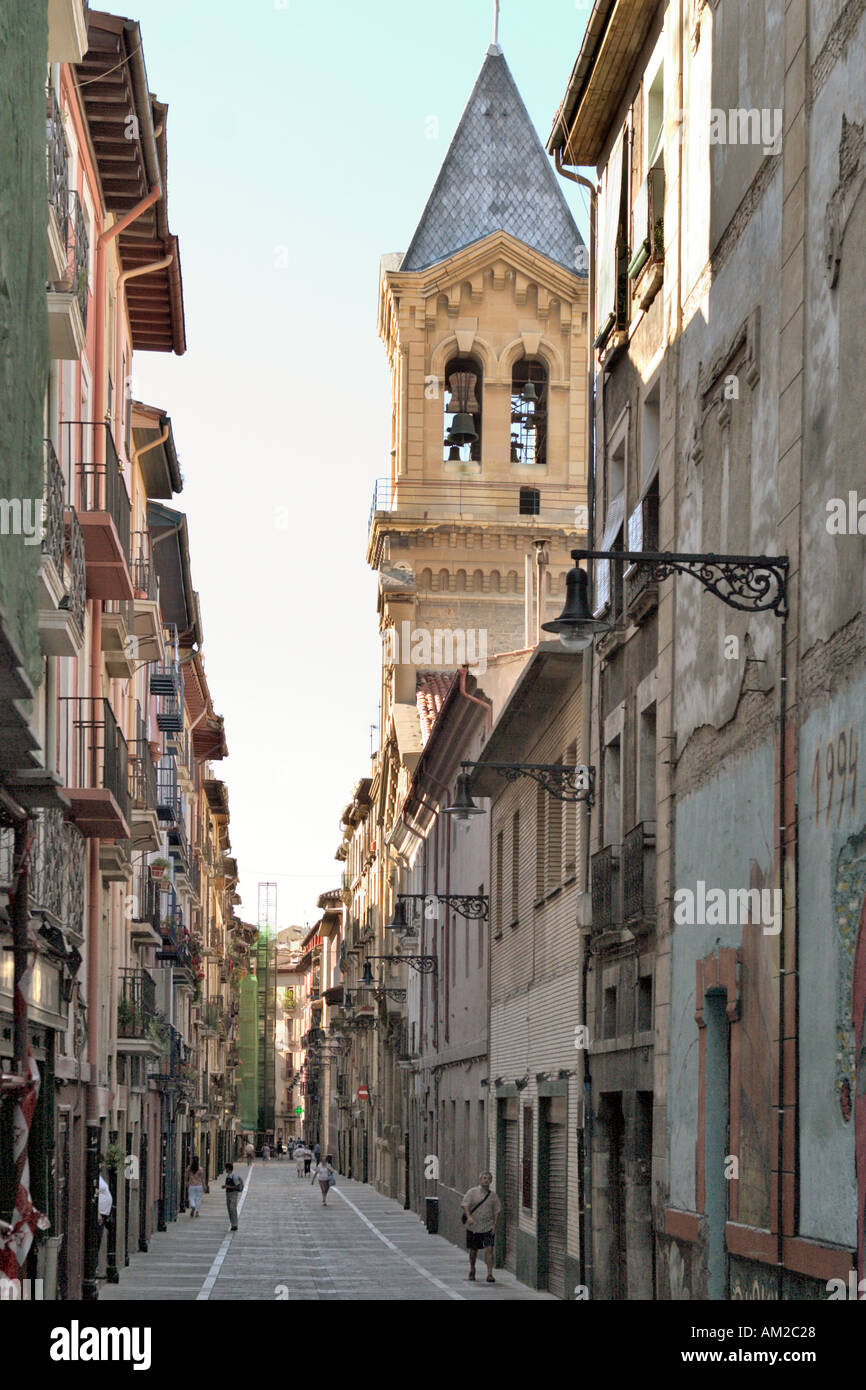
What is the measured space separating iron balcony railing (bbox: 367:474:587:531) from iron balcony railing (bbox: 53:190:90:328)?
88.6 feet

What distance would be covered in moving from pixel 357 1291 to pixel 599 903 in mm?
8378

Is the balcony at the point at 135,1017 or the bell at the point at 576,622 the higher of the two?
the bell at the point at 576,622

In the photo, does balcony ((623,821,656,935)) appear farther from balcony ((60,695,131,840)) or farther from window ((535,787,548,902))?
window ((535,787,548,902))

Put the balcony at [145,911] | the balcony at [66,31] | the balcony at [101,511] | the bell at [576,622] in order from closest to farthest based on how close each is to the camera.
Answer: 1. the bell at [576,622]
2. the balcony at [66,31]
3. the balcony at [101,511]
4. the balcony at [145,911]

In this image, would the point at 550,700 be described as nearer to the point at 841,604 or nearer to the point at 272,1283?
the point at 272,1283

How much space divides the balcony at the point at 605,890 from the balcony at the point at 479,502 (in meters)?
29.2

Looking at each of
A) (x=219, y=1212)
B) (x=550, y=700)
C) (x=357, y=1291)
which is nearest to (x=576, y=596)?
(x=550, y=700)

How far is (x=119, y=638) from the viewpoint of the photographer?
89.5 ft

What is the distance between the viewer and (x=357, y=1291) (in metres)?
26.6

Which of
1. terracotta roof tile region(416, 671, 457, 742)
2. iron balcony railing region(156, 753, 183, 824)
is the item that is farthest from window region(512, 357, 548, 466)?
iron balcony railing region(156, 753, 183, 824)

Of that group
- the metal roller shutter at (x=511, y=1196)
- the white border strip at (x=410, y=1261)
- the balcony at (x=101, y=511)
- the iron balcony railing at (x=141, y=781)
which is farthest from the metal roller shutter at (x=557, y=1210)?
the iron balcony railing at (x=141, y=781)

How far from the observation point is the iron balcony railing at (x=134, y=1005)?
31.2m

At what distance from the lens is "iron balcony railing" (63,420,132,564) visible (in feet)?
73.5

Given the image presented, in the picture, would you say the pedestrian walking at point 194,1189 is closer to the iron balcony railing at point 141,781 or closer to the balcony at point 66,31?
the iron balcony railing at point 141,781
